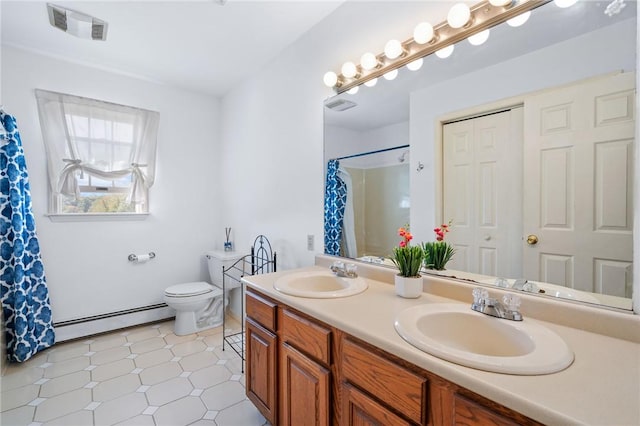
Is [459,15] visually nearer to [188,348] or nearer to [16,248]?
[188,348]

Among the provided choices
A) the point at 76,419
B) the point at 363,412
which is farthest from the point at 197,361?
the point at 363,412

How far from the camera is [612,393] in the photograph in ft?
2.05

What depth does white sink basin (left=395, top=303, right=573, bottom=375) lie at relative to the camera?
0.72 m

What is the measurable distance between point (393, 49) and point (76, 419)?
269 cm

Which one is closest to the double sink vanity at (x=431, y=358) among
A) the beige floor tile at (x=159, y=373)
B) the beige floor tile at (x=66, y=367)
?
the beige floor tile at (x=159, y=373)

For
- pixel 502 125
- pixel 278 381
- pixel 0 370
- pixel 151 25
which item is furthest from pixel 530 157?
pixel 0 370

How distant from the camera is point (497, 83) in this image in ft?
4.00

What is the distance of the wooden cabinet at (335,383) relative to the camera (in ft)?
2.48

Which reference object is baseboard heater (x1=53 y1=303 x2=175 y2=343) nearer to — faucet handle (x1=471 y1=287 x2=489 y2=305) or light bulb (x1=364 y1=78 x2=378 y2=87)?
light bulb (x1=364 y1=78 x2=378 y2=87)

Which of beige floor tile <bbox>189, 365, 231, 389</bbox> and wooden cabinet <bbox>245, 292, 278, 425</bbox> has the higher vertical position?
wooden cabinet <bbox>245, 292, 278, 425</bbox>

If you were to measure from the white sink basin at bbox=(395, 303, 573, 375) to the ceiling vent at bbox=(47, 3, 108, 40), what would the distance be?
266 centimetres

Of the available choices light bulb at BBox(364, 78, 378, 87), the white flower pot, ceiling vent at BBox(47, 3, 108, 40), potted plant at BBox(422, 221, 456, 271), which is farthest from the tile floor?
ceiling vent at BBox(47, 3, 108, 40)

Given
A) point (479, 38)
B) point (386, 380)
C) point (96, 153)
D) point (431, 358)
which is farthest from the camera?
point (96, 153)

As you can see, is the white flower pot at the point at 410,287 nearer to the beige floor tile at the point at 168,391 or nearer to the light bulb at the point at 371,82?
the light bulb at the point at 371,82
